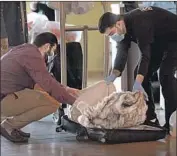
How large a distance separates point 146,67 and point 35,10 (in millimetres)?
491

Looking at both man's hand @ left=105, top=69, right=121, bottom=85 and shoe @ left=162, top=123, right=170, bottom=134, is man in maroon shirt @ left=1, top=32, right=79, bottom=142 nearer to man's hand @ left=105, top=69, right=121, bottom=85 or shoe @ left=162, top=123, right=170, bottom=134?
man's hand @ left=105, top=69, right=121, bottom=85

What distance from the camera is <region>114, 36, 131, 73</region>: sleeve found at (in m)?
1.99

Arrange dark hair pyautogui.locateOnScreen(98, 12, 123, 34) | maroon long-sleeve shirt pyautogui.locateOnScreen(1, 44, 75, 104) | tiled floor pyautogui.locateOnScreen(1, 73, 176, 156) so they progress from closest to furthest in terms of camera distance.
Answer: maroon long-sleeve shirt pyautogui.locateOnScreen(1, 44, 75, 104), tiled floor pyautogui.locateOnScreen(1, 73, 176, 156), dark hair pyautogui.locateOnScreen(98, 12, 123, 34)

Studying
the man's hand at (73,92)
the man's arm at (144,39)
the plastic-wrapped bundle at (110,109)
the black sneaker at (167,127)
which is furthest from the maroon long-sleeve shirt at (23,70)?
the black sneaker at (167,127)

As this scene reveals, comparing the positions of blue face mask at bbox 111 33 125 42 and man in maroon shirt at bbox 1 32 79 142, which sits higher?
blue face mask at bbox 111 33 125 42

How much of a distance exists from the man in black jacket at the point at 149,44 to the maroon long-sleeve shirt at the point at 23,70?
0.29 meters

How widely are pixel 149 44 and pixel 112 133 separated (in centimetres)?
37

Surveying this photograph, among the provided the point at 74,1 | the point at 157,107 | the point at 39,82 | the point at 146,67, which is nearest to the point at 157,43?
the point at 146,67

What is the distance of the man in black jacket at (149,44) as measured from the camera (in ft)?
6.51

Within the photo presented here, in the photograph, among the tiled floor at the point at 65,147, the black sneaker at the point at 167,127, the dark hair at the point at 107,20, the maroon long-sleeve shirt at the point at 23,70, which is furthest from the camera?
the black sneaker at the point at 167,127

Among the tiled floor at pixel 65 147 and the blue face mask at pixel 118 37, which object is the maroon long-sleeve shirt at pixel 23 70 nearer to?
→ the tiled floor at pixel 65 147

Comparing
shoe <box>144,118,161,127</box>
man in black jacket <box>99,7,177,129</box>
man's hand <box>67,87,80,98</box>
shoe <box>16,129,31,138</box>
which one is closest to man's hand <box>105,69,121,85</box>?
man in black jacket <box>99,7,177,129</box>

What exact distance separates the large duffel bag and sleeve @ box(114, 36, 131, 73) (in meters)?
0.24

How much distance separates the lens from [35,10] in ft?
6.00
